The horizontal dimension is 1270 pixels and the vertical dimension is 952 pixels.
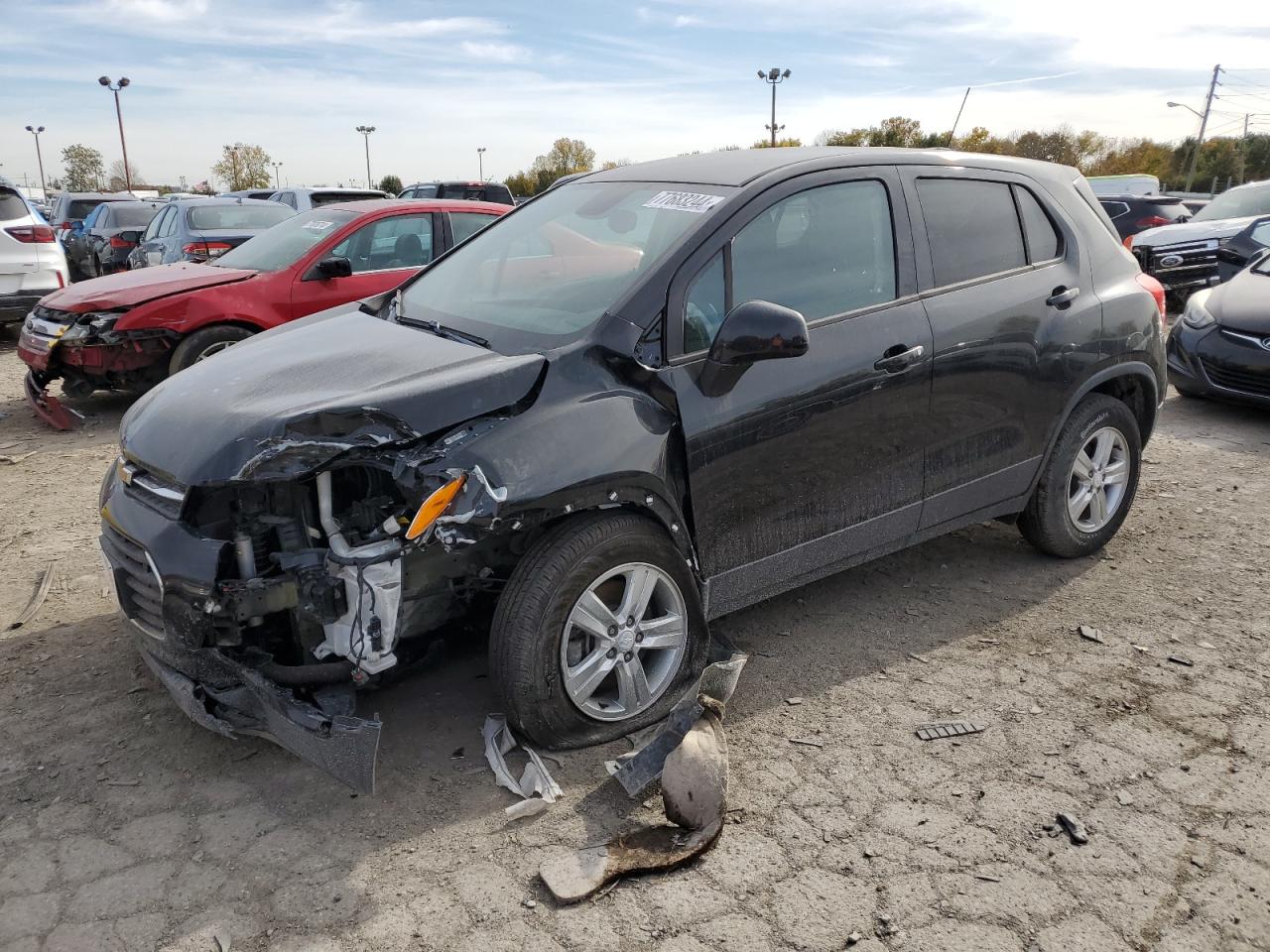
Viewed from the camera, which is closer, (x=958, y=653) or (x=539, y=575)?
(x=539, y=575)

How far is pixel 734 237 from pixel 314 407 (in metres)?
1.54

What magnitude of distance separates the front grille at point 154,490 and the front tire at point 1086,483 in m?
3.55

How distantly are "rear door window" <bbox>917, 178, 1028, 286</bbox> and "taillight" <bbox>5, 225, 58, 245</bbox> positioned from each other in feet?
32.6

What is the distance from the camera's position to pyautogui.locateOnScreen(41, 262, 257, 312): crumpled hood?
7.18 m

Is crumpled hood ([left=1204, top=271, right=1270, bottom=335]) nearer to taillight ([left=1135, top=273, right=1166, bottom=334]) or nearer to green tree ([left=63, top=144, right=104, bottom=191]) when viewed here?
taillight ([left=1135, top=273, right=1166, bottom=334])

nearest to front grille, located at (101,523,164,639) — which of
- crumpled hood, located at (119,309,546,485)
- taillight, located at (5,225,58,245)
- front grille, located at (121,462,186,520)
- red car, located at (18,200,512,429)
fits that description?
front grille, located at (121,462,186,520)

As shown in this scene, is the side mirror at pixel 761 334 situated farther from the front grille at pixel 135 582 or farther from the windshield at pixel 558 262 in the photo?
the front grille at pixel 135 582

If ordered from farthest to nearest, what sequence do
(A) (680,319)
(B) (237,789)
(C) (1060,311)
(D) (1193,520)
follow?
1. (D) (1193,520)
2. (C) (1060,311)
3. (A) (680,319)
4. (B) (237,789)

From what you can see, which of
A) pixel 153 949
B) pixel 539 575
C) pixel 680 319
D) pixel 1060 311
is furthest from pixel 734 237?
pixel 153 949

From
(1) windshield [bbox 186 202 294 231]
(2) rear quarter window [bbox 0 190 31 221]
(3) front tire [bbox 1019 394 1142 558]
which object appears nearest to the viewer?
(3) front tire [bbox 1019 394 1142 558]

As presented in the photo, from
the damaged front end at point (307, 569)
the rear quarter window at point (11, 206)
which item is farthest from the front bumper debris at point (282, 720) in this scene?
the rear quarter window at point (11, 206)

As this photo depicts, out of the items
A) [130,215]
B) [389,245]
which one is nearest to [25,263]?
A: [389,245]

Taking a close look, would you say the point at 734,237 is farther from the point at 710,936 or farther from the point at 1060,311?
the point at 710,936

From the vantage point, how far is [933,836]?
9.07 ft
